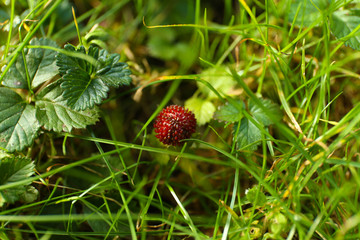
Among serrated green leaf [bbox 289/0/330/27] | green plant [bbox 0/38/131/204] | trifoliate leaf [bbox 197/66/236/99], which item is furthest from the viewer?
trifoliate leaf [bbox 197/66/236/99]

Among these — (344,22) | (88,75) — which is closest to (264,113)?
(344,22)

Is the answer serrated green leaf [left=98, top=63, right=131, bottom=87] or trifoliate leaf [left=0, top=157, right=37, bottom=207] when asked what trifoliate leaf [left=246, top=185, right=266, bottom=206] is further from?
trifoliate leaf [left=0, top=157, right=37, bottom=207]

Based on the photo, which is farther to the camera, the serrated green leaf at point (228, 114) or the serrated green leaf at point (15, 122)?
the serrated green leaf at point (228, 114)

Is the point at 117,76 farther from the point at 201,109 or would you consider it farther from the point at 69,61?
the point at 201,109

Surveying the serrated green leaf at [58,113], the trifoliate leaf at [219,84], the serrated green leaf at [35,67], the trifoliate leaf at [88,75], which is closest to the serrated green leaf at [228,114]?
the trifoliate leaf at [219,84]

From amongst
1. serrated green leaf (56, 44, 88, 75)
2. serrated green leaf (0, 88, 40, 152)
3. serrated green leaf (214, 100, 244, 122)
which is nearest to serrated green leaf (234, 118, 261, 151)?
serrated green leaf (214, 100, 244, 122)

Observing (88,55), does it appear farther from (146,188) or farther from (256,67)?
(256,67)

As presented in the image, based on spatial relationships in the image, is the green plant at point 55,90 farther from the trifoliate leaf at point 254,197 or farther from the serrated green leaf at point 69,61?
the trifoliate leaf at point 254,197
